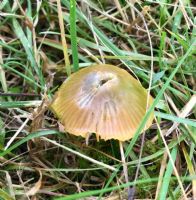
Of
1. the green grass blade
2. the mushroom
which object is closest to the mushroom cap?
the mushroom

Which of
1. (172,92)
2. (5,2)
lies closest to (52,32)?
(5,2)

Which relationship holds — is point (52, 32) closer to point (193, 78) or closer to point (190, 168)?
point (193, 78)

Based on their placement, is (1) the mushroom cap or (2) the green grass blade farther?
(2) the green grass blade

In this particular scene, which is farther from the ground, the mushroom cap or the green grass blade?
the green grass blade

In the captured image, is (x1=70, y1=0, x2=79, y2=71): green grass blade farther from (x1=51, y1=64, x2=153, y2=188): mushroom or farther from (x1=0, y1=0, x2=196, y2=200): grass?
(x1=51, y1=64, x2=153, y2=188): mushroom

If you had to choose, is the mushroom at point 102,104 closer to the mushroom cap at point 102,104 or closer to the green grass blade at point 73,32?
the mushroom cap at point 102,104

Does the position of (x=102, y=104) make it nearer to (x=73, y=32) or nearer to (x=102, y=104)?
(x=102, y=104)
